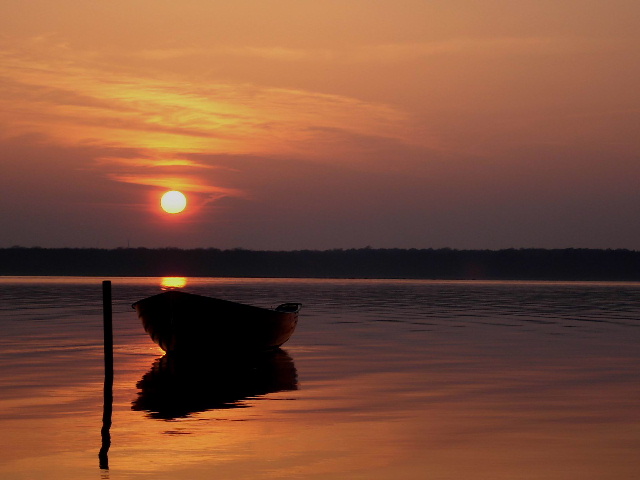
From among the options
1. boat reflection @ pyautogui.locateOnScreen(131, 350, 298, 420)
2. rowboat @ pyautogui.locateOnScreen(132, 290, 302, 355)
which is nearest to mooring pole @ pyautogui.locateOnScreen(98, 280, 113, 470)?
boat reflection @ pyautogui.locateOnScreen(131, 350, 298, 420)

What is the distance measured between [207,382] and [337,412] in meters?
7.78

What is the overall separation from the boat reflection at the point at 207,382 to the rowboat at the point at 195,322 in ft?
1.94

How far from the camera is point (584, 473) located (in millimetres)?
15602

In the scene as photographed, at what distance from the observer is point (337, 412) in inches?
854

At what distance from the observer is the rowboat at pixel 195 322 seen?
34.4 metres

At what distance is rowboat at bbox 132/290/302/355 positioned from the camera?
34.4m

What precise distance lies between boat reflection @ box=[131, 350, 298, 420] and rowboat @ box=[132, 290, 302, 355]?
592mm

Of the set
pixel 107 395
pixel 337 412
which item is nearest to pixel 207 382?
pixel 107 395

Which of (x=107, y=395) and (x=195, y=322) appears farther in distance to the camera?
(x=195, y=322)

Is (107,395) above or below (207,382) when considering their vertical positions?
→ above

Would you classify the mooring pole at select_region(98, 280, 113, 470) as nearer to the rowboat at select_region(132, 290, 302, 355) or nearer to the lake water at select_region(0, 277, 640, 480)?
the lake water at select_region(0, 277, 640, 480)

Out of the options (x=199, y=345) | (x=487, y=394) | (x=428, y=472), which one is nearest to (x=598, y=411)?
(x=487, y=394)

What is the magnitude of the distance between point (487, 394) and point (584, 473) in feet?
30.8

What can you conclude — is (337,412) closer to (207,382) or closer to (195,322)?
(207,382)
